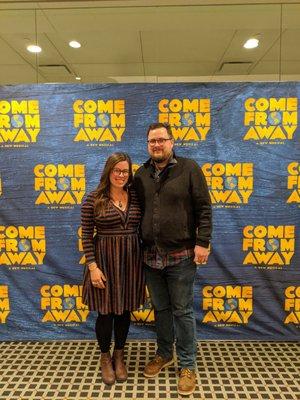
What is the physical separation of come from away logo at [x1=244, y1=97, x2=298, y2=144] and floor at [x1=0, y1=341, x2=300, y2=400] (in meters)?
1.39

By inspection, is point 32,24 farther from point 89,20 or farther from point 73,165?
point 73,165

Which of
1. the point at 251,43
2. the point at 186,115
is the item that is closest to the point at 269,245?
the point at 186,115

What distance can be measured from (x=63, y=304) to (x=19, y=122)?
127 cm

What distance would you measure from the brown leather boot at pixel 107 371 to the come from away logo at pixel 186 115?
4.66 feet

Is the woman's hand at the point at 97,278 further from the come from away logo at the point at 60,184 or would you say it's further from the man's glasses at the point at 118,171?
the come from away logo at the point at 60,184

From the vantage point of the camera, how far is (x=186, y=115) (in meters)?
2.39

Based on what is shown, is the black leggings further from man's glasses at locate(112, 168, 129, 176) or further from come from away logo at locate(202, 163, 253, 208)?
come from away logo at locate(202, 163, 253, 208)

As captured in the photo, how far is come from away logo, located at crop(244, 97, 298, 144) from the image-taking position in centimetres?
238

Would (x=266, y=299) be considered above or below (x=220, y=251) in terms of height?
below

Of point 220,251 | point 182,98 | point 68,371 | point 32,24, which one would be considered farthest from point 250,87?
point 68,371

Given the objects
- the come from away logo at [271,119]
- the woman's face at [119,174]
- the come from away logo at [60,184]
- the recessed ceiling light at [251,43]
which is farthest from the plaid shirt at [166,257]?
the recessed ceiling light at [251,43]

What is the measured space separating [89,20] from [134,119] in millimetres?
1009

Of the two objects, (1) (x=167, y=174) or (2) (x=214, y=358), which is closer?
(1) (x=167, y=174)

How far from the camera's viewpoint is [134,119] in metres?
2.40
